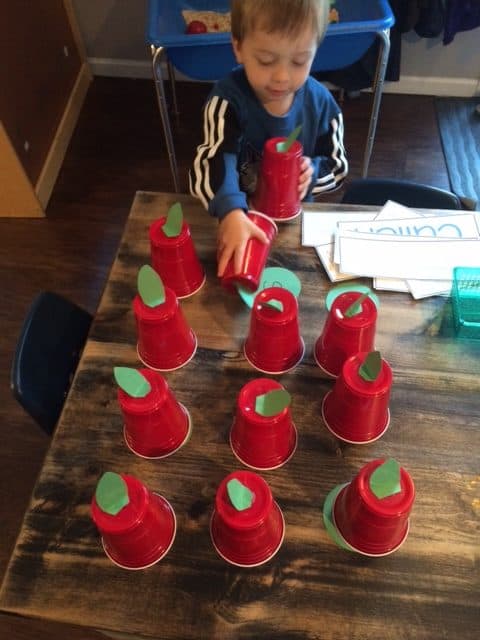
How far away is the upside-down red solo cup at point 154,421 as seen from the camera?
63 centimetres

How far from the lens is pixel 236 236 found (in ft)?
2.70

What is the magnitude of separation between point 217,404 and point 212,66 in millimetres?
1090

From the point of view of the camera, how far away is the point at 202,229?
943mm

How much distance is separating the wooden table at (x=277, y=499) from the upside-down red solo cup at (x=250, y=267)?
31 mm

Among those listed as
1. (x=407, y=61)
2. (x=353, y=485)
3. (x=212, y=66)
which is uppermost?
(x=353, y=485)

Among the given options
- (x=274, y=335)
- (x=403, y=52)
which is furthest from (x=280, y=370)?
(x=403, y=52)

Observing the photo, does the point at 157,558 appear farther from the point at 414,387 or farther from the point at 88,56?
the point at 88,56

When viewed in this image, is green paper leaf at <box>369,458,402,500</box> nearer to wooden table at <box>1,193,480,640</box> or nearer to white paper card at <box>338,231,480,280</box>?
wooden table at <box>1,193,480,640</box>

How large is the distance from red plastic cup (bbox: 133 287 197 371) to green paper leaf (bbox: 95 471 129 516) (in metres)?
0.22

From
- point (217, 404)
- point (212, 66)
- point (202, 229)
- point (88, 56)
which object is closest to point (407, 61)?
point (212, 66)

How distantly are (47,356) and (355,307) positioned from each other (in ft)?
1.68

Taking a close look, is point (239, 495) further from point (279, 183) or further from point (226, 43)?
point (226, 43)

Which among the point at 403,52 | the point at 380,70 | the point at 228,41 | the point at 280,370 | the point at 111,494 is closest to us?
the point at 111,494

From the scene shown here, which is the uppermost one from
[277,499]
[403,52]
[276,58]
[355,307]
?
[276,58]
